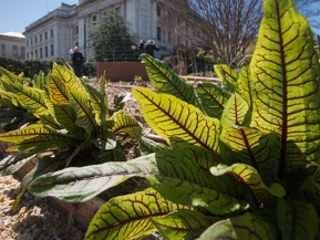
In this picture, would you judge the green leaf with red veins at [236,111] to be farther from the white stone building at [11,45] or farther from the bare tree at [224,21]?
the white stone building at [11,45]

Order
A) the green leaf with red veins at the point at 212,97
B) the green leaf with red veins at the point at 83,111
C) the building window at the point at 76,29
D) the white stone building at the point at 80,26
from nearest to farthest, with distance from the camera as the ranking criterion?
the green leaf with red veins at the point at 212,97, the green leaf with red veins at the point at 83,111, the white stone building at the point at 80,26, the building window at the point at 76,29

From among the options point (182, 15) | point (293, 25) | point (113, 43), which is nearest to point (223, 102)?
point (293, 25)

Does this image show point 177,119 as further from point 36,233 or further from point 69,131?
point 36,233

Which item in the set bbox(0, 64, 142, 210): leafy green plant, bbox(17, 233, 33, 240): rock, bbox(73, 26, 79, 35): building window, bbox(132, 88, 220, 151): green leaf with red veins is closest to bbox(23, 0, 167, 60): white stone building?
bbox(73, 26, 79, 35): building window

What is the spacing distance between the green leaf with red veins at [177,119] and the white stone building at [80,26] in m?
30.4

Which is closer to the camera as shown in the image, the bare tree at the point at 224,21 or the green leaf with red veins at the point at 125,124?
the green leaf with red veins at the point at 125,124

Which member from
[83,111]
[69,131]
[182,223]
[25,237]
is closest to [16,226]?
[25,237]

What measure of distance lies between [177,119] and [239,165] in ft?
0.90

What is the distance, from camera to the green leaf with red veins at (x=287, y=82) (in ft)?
2.15

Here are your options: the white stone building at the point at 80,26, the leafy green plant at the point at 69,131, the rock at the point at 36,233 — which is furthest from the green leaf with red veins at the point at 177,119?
the white stone building at the point at 80,26

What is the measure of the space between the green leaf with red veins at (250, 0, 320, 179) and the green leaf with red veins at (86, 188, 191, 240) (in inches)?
15.2

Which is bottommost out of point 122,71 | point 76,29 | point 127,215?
point 127,215

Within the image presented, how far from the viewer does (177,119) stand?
881mm

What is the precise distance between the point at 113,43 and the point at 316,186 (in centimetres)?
2835
